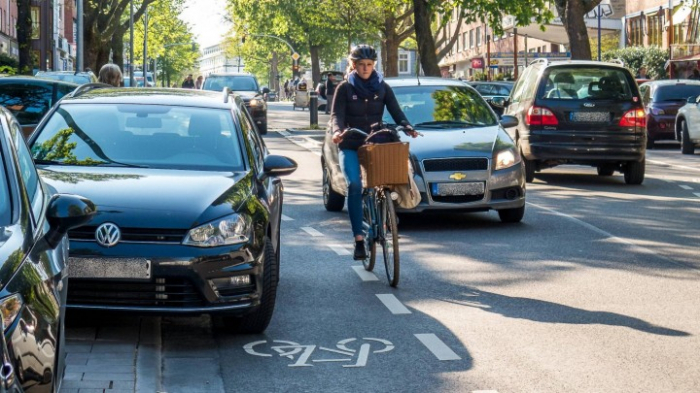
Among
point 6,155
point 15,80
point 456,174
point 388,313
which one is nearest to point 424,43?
point 15,80

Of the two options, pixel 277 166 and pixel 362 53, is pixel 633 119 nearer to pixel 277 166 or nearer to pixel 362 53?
pixel 362 53

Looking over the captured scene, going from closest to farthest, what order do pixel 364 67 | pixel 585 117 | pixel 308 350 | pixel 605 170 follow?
pixel 308 350
pixel 364 67
pixel 585 117
pixel 605 170

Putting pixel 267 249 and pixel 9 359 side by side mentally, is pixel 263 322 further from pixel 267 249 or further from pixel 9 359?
pixel 9 359

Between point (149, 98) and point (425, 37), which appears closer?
point (149, 98)

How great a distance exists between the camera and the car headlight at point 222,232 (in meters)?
7.64

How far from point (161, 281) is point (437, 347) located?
1594 millimetres

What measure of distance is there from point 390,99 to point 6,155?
609 centimetres

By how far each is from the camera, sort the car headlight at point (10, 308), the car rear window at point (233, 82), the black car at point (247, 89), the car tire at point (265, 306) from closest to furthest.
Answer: the car headlight at point (10, 308)
the car tire at point (265, 306)
the black car at point (247, 89)
the car rear window at point (233, 82)

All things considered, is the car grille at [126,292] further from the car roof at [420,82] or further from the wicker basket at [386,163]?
the car roof at [420,82]

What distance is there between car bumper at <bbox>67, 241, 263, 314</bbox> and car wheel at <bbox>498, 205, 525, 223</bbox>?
6.96m

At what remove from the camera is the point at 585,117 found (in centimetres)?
1952

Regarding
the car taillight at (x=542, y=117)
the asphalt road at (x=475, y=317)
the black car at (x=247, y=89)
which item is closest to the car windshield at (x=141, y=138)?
the asphalt road at (x=475, y=317)

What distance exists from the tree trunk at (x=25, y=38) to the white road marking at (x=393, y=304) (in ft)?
70.8

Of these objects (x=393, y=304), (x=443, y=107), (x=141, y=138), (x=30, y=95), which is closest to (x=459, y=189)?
(x=443, y=107)
